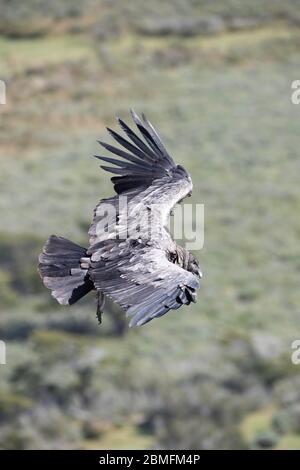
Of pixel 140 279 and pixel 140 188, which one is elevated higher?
pixel 140 188

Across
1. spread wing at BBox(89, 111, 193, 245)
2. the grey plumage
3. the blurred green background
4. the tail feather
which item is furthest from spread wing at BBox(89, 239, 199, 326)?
the blurred green background

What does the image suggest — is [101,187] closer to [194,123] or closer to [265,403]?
[194,123]

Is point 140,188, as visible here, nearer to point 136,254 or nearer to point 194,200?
point 136,254

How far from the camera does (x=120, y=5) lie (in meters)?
65.1

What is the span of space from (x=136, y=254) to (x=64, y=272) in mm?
676

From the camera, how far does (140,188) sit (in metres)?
12.8

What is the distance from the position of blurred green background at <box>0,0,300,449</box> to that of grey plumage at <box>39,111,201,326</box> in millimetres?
13751

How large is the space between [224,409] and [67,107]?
28.2 metres

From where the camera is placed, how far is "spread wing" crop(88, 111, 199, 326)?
394 inches

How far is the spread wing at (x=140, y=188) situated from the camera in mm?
11578

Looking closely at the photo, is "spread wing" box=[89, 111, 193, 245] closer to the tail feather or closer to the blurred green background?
the tail feather

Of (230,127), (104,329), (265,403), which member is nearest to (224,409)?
(265,403)

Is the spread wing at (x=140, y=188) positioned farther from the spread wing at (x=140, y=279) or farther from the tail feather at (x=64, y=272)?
the spread wing at (x=140, y=279)

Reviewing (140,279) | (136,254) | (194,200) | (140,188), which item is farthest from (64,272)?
(194,200)
